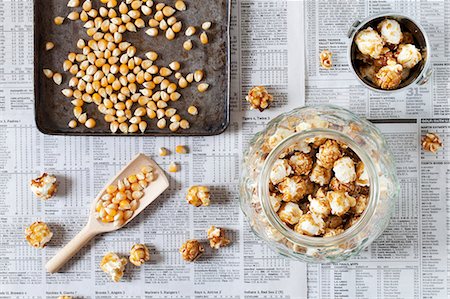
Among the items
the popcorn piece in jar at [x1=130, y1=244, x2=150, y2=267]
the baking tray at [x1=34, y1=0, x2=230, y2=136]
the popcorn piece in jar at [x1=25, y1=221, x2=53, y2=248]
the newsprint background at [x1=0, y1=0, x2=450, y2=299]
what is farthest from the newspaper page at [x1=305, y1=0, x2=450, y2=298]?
the popcorn piece in jar at [x1=25, y1=221, x2=53, y2=248]

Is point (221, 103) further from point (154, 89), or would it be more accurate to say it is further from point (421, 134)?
point (421, 134)

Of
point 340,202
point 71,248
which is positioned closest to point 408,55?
point 340,202

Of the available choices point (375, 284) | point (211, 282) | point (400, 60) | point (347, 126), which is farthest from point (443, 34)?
point (211, 282)

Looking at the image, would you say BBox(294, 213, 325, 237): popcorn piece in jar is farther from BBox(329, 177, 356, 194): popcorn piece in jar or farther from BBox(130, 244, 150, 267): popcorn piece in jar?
BBox(130, 244, 150, 267): popcorn piece in jar

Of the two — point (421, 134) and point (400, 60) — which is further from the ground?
point (400, 60)

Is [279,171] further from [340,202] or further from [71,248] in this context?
[71,248]

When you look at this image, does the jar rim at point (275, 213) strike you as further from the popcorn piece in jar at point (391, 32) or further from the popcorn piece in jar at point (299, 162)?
the popcorn piece in jar at point (391, 32)
